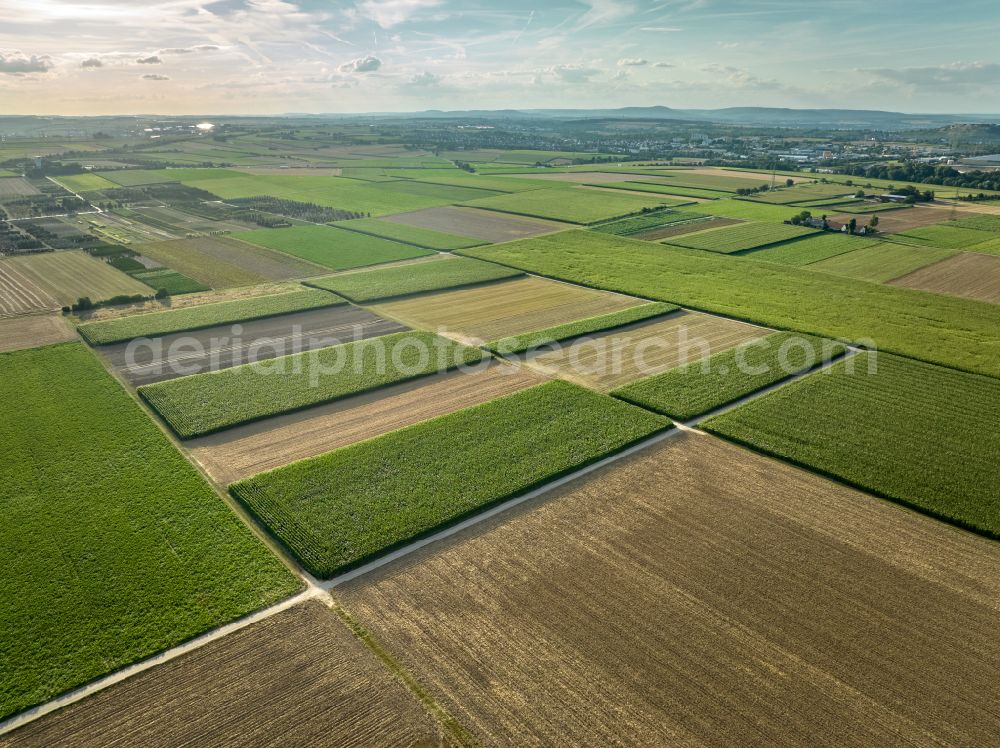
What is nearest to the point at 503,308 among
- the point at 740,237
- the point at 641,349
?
the point at 641,349

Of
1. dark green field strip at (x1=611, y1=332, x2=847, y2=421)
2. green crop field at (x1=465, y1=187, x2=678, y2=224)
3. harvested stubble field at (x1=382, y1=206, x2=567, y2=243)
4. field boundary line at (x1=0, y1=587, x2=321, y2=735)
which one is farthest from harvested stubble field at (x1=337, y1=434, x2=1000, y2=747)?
green crop field at (x1=465, y1=187, x2=678, y2=224)

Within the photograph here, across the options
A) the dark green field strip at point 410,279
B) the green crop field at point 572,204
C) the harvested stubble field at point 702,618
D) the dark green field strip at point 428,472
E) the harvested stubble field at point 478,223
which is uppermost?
the green crop field at point 572,204

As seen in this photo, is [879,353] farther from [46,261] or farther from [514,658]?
[46,261]

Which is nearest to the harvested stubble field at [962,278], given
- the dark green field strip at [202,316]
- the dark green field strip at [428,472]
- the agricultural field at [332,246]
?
the dark green field strip at [428,472]

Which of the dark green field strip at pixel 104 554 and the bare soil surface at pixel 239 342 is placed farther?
the bare soil surface at pixel 239 342

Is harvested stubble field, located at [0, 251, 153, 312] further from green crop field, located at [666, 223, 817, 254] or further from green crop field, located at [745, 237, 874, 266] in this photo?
green crop field, located at [745, 237, 874, 266]

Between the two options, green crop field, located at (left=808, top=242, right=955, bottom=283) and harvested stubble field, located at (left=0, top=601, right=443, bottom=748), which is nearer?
harvested stubble field, located at (left=0, top=601, right=443, bottom=748)

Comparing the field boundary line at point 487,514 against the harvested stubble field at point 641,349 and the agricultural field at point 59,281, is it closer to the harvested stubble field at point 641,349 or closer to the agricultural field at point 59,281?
the harvested stubble field at point 641,349

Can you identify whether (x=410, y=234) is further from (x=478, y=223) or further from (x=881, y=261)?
(x=881, y=261)
